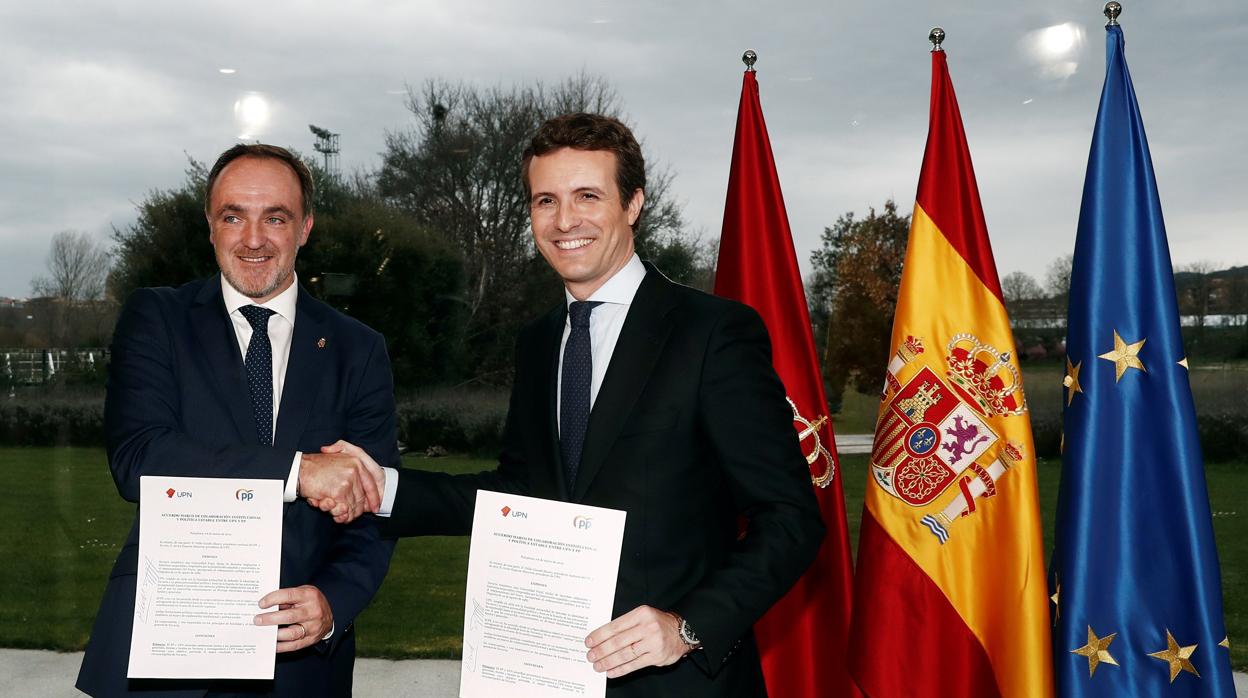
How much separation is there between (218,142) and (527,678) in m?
3.92

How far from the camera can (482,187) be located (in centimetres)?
452

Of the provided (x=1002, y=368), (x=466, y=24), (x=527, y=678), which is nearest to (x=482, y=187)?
(x=466, y=24)

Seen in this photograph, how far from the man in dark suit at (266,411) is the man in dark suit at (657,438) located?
17.7 inches

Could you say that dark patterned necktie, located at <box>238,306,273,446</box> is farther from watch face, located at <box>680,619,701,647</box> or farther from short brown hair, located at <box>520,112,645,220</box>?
watch face, located at <box>680,619,701,647</box>

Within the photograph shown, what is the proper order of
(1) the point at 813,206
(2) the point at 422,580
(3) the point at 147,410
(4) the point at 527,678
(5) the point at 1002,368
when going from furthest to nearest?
(2) the point at 422,580 → (1) the point at 813,206 → (5) the point at 1002,368 → (3) the point at 147,410 → (4) the point at 527,678

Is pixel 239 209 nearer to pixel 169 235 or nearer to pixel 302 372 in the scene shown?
pixel 302 372

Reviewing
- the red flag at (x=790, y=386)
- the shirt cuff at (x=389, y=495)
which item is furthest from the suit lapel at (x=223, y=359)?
the red flag at (x=790, y=386)

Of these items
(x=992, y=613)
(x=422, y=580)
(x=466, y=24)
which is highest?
(x=466, y=24)

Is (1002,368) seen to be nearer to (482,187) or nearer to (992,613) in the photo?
(992,613)

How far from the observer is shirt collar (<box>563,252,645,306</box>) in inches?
70.4

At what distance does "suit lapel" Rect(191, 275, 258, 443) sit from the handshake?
0.52ft

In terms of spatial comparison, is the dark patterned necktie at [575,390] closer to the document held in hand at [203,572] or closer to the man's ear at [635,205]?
the man's ear at [635,205]

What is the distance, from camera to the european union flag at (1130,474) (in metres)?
2.44

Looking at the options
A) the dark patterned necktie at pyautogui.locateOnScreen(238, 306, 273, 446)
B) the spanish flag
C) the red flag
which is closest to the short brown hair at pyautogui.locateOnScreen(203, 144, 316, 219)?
the dark patterned necktie at pyautogui.locateOnScreen(238, 306, 273, 446)
